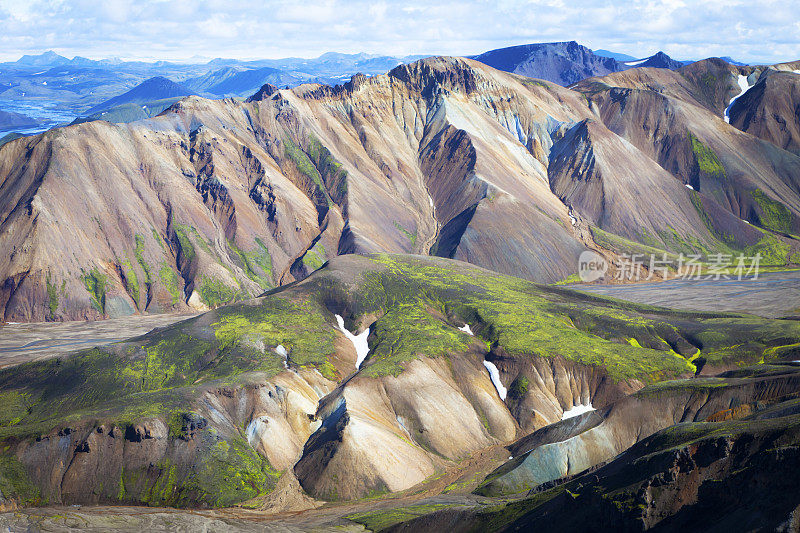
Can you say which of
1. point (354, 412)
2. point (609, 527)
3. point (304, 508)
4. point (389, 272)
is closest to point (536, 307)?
point (389, 272)

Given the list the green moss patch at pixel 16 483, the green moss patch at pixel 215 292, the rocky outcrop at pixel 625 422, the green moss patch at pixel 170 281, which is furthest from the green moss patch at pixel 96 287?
the rocky outcrop at pixel 625 422

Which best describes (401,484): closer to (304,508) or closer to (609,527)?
(304,508)

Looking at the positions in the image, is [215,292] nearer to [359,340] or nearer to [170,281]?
[170,281]

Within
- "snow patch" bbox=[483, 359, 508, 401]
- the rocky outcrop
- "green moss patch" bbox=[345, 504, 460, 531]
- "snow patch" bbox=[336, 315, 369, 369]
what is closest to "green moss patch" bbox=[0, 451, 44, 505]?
"green moss patch" bbox=[345, 504, 460, 531]

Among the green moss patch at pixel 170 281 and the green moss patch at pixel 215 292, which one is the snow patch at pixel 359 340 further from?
the green moss patch at pixel 170 281

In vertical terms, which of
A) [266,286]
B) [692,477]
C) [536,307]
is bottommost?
[266,286]

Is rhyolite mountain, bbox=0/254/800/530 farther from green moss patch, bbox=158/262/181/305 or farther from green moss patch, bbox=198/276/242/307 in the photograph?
green moss patch, bbox=158/262/181/305
